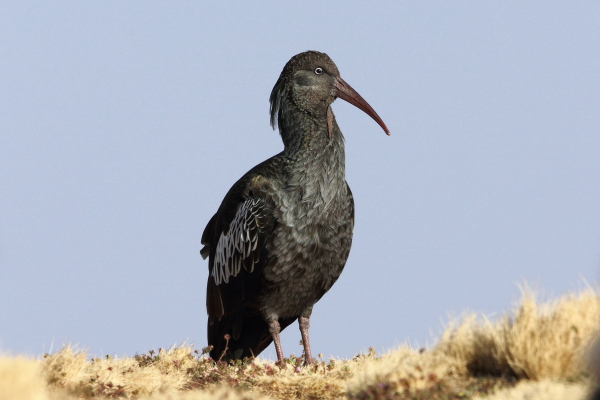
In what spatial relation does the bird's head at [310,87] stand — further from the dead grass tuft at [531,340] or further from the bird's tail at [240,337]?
the dead grass tuft at [531,340]

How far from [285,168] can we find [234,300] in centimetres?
182

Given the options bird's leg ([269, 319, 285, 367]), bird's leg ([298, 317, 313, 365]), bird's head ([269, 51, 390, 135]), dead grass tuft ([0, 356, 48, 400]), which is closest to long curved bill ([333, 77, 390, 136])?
bird's head ([269, 51, 390, 135])

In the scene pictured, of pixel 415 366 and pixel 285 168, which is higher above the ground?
pixel 285 168

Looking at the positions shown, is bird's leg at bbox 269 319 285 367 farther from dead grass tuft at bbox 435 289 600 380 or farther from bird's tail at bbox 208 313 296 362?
dead grass tuft at bbox 435 289 600 380

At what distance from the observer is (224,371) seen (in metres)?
9.73

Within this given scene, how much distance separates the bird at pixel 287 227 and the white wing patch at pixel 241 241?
13 mm

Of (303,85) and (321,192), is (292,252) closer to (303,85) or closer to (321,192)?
(321,192)

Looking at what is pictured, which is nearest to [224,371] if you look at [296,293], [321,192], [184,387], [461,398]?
[184,387]

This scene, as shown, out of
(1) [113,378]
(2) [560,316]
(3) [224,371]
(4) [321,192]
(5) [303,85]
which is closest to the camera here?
(2) [560,316]

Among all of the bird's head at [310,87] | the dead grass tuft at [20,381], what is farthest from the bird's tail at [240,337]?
the dead grass tuft at [20,381]

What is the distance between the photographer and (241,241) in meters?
10.5

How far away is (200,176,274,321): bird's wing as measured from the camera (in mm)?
10297

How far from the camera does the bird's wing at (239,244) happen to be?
10.3m

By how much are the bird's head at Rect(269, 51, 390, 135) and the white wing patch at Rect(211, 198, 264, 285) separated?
1.39 metres
